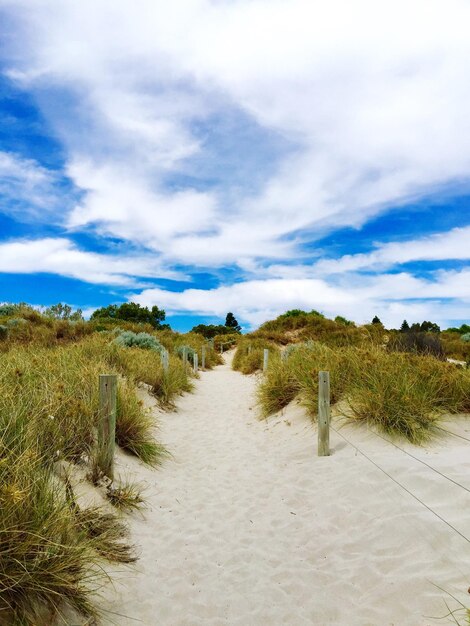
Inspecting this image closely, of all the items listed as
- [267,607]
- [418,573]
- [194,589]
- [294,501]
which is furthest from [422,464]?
[194,589]

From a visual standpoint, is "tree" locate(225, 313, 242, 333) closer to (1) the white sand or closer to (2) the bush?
(2) the bush

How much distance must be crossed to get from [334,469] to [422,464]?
49.6 inches

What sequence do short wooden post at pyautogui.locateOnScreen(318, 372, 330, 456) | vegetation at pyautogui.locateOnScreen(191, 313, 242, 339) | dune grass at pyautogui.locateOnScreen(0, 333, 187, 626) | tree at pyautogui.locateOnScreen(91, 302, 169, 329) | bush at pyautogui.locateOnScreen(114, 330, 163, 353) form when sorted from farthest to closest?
1. vegetation at pyautogui.locateOnScreen(191, 313, 242, 339)
2. tree at pyautogui.locateOnScreen(91, 302, 169, 329)
3. bush at pyautogui.locateOnScreen(114, 330, 163, 353)
4. short wooden post at pyautogui.locateOnScreen(318, 372, 330, 456)
5. dune grass at pyautogui.locateOnScreen(0, 333, 187, 626)

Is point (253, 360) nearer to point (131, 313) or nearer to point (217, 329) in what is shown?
point (131, 313)

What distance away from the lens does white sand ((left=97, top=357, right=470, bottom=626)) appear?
3.49m

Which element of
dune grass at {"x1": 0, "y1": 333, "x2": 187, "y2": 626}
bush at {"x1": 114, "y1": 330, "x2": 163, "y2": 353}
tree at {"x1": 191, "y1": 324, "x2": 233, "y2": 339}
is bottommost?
dune grass at {"x1": 0, "y1": 333, "x2": 187, "y2": 626}

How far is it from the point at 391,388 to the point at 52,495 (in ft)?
18.6

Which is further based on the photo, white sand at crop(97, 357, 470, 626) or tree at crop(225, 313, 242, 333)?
tree at crop(225, 313, 242, 333)

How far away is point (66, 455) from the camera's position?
4.75 metres

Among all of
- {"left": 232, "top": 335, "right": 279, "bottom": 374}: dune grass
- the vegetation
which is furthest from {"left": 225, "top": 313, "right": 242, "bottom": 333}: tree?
→ {"left": 232, "top": 335, "right": 279, "bottom": 374}: dune grass

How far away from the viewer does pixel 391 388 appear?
7.27 metres

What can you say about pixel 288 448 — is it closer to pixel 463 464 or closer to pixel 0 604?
pixel 463 464

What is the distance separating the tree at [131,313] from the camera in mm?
41062

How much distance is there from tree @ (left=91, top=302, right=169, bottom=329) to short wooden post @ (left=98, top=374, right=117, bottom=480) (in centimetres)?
3526
